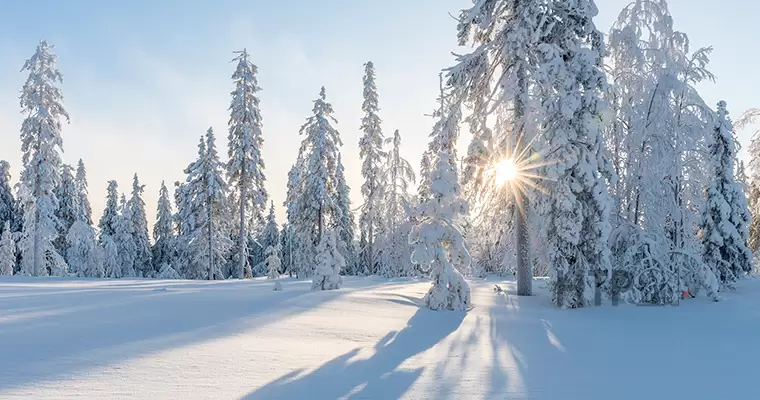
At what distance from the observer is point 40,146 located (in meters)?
30.8

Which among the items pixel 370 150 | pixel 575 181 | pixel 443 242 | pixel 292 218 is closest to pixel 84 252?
pixel 292 218

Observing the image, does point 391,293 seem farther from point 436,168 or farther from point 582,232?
point 582,232

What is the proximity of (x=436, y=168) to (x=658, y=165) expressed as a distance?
29.8 ft

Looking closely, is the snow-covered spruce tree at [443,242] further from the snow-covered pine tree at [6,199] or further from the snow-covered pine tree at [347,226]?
the snow-covered pine tree at [6,199]

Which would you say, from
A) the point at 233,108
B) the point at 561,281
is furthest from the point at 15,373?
the point at 233,108

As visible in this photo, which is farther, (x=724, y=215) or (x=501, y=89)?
(x=724, y=215)

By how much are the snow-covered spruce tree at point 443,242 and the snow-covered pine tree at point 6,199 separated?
4264 centimetres

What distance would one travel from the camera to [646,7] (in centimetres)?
1848

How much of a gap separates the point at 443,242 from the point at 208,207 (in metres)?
29.0

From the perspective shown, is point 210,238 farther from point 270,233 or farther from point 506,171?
point 506,171

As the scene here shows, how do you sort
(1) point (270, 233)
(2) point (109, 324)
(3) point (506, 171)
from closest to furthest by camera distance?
(2) point (109, 324)
(3) point (506, 171)
(1) point (270, 233)

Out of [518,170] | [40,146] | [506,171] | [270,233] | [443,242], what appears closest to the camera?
[443,242]

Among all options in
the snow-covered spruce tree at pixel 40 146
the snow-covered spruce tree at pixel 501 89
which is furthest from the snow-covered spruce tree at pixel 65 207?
the snow-covered spruce tree at pixel 501 89

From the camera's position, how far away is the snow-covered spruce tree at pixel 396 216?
112ft
